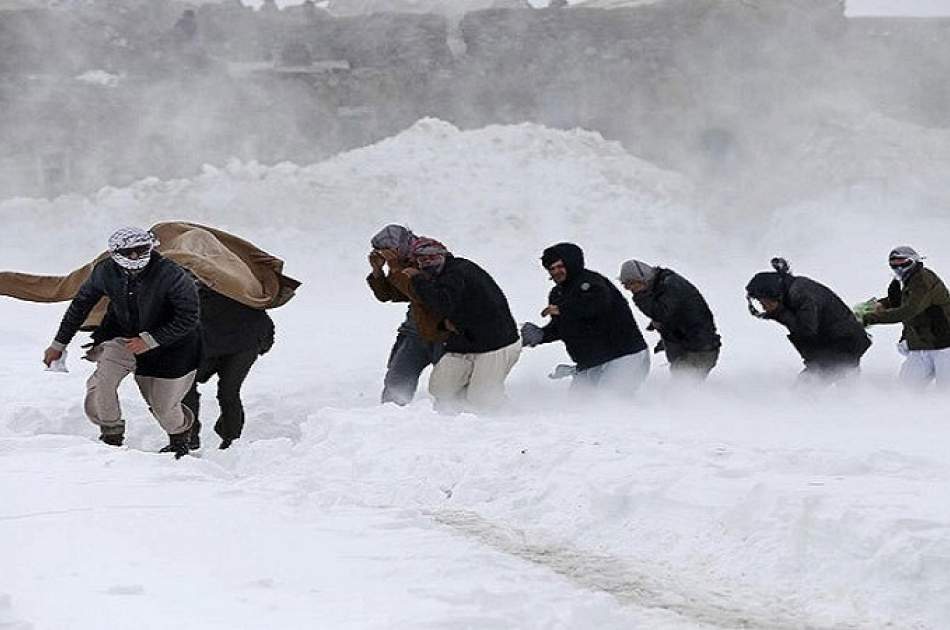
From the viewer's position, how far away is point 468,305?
866 cm

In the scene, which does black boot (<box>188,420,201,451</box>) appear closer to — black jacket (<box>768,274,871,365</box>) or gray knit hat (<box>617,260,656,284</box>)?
gray knit hat (<box>617,260,656,284</box>)

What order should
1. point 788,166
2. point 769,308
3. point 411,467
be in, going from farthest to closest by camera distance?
point 788,166 → point 769,308 → point 411,467

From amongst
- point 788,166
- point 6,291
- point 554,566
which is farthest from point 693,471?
point 788,166

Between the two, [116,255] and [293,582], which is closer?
[293,582]

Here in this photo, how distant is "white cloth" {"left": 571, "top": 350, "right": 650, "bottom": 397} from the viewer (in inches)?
371

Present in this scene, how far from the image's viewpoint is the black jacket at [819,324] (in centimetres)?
930

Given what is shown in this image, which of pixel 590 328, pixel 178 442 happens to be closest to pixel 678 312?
pixel 590 328

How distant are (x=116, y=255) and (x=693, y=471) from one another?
3.32m

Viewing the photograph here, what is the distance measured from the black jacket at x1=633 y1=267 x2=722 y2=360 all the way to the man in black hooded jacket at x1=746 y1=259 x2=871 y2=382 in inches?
14.7

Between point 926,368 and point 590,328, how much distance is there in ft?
7.93

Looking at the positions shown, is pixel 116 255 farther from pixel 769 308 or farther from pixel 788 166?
pixel 788 166

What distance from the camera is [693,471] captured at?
5672 millimetres

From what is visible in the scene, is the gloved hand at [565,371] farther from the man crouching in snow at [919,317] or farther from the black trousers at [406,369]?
the man crouching in snow at [919,317]

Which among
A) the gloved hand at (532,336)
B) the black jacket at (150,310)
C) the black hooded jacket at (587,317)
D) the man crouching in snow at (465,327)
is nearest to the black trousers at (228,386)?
the black jacket at (150,310)
